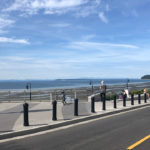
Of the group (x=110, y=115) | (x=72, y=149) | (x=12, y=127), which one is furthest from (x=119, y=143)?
(x=110, y=115)

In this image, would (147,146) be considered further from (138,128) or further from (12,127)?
(12,127)

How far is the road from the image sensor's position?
24.0 ft

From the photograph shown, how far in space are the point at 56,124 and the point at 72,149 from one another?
10.9 feet

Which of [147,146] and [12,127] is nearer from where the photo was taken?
[147,146]

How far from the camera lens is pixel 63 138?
838 cm

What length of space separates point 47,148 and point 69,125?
11.9 feet

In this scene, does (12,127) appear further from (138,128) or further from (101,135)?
(138,128)

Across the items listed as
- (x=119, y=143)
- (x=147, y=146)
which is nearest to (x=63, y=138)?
(x=119, y=143)

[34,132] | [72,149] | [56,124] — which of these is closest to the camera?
[72,149]

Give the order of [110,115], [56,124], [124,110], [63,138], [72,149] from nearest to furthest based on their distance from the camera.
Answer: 1. [72,149]
2. [63,138]
3. [56,124]
4. [110,115]
5. [124,110]

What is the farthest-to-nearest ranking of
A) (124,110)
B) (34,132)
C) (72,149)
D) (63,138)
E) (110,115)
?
(124,110) < (110,115) < (34,132) < (63,138) < (72,149)

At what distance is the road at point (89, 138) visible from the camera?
7309 mm

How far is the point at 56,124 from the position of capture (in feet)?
33.8

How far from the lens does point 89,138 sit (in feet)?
27.3
